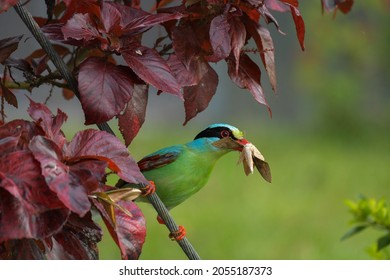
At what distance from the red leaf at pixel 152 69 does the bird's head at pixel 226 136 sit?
0.23 m

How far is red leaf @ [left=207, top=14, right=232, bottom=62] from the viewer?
1198 millimetres

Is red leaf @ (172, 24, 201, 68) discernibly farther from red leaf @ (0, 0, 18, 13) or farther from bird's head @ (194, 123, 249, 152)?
red leaf @ (0, 0, 18, 13)

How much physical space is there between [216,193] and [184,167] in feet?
11.8

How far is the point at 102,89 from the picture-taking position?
1.12m

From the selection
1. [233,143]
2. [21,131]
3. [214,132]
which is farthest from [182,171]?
[21,131]

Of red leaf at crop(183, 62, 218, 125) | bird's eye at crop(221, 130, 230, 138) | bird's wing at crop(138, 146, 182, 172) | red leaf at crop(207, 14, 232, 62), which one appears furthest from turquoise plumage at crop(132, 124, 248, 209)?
red leaf at crop(207, 14, 232, 62)

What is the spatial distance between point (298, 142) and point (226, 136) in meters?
5.83

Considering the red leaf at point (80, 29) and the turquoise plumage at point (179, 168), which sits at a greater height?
the turquoise plumage at point (179, 168)

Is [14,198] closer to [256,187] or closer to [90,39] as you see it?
[90,39]

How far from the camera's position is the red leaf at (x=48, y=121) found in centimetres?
105

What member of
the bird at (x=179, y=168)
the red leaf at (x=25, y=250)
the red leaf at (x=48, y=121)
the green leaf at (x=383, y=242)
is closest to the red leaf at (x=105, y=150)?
the red leaf at (x=48, y=121)

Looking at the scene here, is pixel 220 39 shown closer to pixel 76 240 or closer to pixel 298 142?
pixel 76 240

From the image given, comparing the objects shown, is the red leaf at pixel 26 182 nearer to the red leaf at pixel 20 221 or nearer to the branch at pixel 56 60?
the red leaf at pixel 20 221

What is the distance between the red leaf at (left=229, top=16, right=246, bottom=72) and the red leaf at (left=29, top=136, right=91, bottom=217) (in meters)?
0.36
